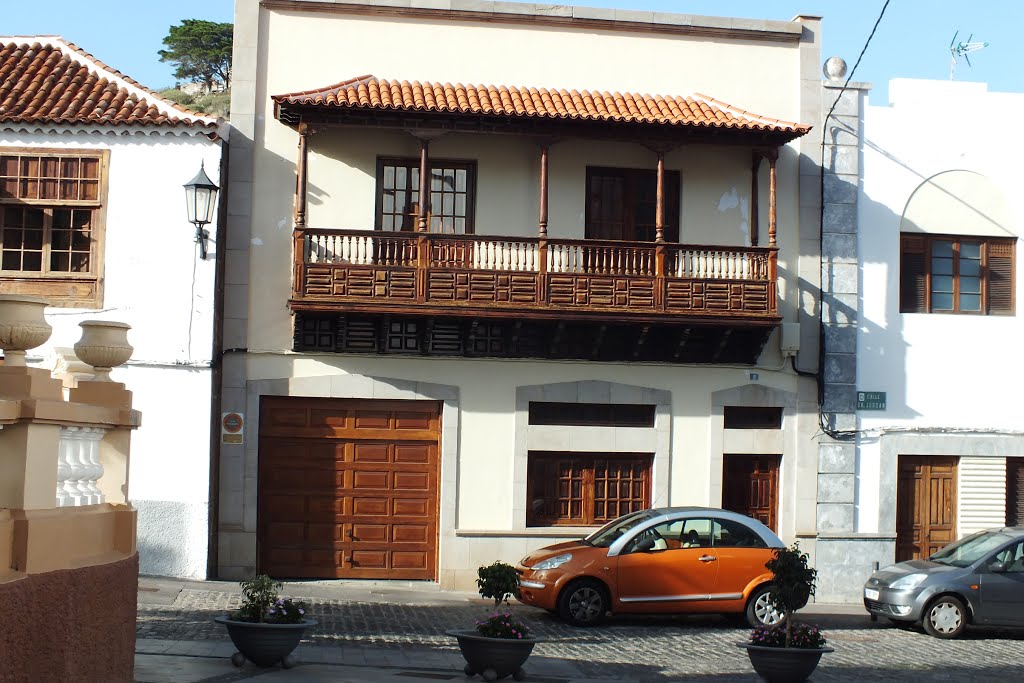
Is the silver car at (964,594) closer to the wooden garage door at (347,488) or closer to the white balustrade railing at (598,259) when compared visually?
the white balustrade railing at (598,259)

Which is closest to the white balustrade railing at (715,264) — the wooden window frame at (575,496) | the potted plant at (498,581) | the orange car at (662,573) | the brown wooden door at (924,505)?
the wooden window frame at (575,496)

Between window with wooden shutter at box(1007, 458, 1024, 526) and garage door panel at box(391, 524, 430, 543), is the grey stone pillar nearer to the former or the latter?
window with wooden shutter at box(1007, 458, 1024, 526)

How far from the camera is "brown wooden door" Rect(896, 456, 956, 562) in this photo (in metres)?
20.5

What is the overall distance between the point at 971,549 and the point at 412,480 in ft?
26.8

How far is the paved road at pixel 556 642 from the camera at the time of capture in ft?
42.2

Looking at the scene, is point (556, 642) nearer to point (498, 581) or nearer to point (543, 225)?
point (498, 581)

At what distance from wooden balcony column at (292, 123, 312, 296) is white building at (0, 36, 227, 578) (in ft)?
3.94

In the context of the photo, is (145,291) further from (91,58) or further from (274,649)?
(274,649)

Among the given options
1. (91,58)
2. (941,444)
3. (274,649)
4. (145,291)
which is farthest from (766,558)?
(91,58)

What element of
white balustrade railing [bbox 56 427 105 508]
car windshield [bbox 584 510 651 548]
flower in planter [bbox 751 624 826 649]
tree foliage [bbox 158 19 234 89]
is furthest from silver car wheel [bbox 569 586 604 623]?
Answer: tree foliage [bbox 158 19 234 89]

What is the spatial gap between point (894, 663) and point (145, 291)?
11458 mm

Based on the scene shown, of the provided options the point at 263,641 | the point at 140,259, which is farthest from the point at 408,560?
the point at 263,641

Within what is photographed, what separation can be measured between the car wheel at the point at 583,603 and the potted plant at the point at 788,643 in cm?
373

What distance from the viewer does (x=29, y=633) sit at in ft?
22.8
